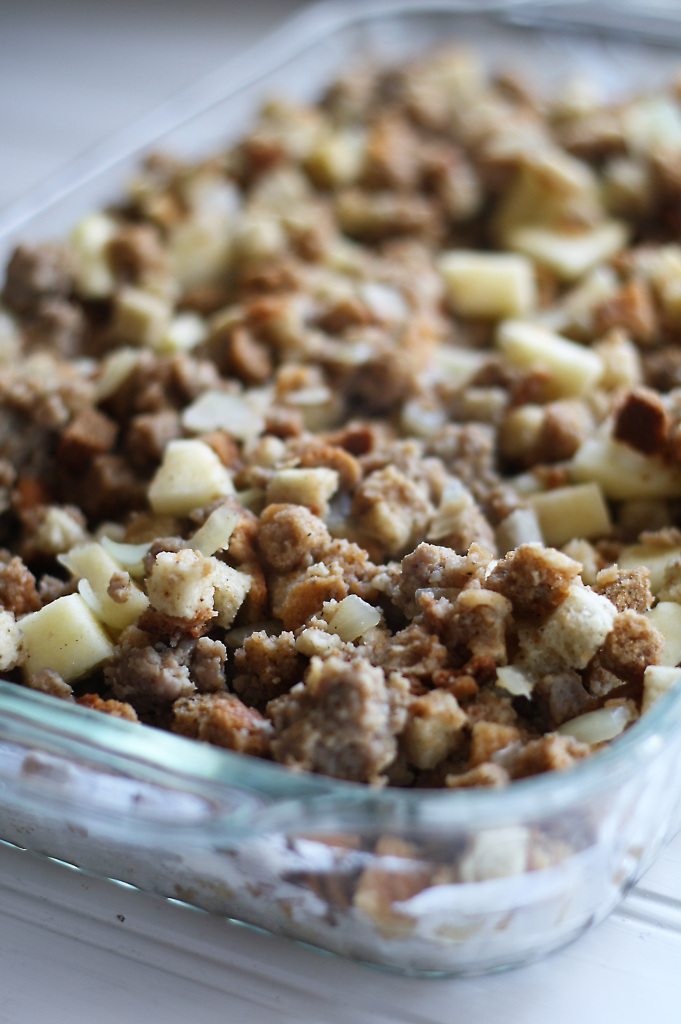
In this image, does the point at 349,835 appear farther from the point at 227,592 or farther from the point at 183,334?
the point at 183,334

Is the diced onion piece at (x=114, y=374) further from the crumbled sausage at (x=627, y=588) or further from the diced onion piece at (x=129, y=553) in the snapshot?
the crumbled sausage at (x=627, y=588)

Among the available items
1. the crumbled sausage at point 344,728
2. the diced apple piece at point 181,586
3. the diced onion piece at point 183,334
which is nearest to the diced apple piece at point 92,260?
the diced onion piece at point 183,334

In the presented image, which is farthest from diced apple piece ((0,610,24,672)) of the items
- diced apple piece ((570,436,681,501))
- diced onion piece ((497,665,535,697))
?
diced apple piece ((570,436,681,501))

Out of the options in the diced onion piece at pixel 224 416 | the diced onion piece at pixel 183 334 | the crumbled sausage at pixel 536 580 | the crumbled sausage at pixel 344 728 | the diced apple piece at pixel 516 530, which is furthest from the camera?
the diced onion piece at pixel 183 334

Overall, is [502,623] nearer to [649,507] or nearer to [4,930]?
[649,507]

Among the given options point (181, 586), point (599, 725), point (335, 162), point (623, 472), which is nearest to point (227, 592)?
point (181, 586)

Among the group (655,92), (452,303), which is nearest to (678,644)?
(452,303)

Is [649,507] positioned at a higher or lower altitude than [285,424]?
lower
